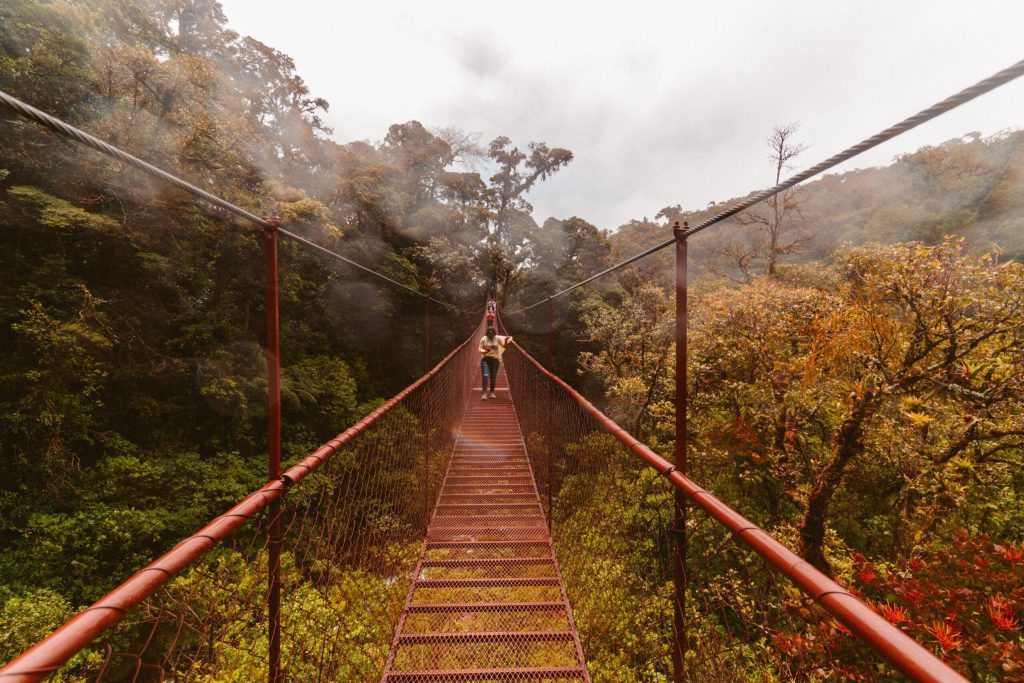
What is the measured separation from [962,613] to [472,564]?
2887 mm

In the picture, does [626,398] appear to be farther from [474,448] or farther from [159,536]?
[159,536]

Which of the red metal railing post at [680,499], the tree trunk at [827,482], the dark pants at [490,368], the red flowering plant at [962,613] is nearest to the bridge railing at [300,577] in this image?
the dark pants at [490,368]

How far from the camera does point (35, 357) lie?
17.9ft

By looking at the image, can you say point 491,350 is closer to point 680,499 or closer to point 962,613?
point 680,499

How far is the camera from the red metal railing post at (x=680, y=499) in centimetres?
102

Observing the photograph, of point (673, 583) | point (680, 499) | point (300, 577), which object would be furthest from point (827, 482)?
point (300, 577)

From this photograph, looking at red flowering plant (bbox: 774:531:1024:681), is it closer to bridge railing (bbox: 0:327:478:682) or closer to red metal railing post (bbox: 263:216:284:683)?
bridge railing (bbox: 0:327:478:682)

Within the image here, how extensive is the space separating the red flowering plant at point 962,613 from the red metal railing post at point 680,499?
1.40m

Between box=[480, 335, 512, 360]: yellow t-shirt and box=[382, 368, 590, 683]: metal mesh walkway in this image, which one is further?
box=[480, 335, 512, 360]: yellow t-shirt

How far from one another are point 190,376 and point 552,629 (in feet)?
24.8

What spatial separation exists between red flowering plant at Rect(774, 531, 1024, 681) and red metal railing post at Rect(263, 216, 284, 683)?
2172 mm

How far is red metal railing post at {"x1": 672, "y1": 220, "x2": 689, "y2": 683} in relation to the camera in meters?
1.02

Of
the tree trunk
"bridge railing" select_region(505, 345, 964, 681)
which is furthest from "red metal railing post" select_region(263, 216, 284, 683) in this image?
the tree trunk

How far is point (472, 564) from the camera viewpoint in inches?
85.0
